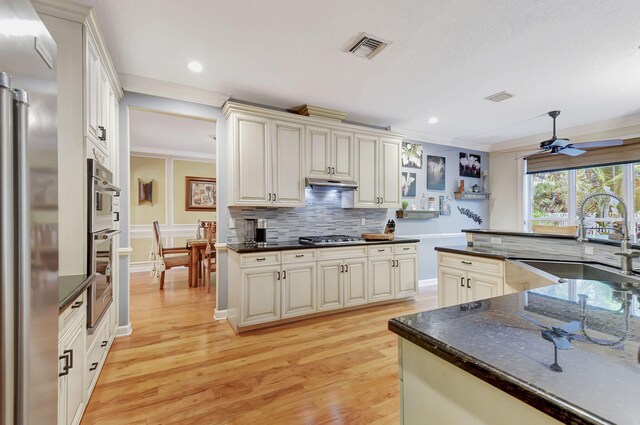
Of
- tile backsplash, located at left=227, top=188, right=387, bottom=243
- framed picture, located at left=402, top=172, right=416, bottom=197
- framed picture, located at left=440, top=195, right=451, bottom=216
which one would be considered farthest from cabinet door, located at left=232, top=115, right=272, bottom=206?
framed picture, located at left=440, top=195, right=451, bottom=216

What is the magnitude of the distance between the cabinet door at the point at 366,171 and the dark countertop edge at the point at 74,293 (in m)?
2.95

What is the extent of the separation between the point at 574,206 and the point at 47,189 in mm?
6334

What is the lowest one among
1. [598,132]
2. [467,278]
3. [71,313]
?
[467,278]

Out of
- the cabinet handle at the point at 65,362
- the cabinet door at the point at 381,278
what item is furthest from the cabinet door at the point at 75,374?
the cabinet door at the point at 381,278

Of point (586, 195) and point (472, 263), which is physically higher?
point (586, 195)

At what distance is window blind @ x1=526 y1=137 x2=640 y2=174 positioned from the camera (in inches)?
159

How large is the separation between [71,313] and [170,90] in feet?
8.03

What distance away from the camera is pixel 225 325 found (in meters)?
3.23

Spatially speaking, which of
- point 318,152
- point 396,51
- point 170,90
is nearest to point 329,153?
point 318,152

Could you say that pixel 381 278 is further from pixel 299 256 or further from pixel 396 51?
pixel 396 51

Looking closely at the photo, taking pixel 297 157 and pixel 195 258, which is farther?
pixel 195 258

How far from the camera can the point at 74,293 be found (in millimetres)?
1438

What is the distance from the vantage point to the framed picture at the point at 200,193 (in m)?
6.63

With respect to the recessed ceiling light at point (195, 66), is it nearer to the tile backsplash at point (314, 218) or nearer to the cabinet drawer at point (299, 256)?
the tile backsplash at point (314, 218)
